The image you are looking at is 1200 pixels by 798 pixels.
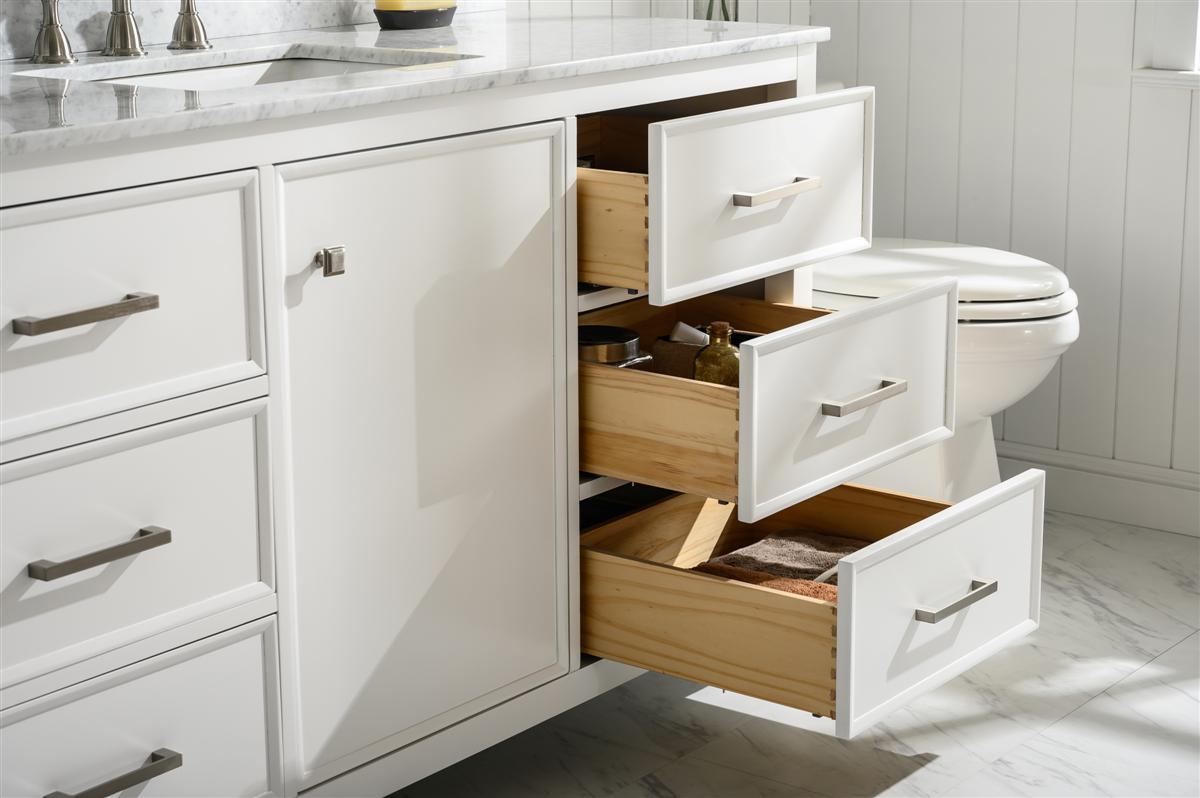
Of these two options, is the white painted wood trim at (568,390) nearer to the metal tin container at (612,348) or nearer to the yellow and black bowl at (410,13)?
the metal tin container at (612,348)

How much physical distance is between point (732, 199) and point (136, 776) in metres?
0.83

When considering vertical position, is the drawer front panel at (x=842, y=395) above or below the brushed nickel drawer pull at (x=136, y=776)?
above

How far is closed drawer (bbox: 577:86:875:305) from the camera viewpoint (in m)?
1.54

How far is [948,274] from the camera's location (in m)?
2.26

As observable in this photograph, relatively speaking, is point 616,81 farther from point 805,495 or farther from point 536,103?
point 805,495

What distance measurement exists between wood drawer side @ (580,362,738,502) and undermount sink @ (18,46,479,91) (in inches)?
15.2

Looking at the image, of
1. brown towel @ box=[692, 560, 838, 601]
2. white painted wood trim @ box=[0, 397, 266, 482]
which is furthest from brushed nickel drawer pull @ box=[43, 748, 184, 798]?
brown towel @ box=[692, 560, 838, 601]

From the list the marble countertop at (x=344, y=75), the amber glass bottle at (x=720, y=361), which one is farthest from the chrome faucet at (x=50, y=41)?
the amber glass bottle at (x=720, y=361)

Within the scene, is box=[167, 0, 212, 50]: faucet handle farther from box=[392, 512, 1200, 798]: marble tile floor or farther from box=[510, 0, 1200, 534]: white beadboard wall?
box=[392, 512, 1200, 798]: marble tile floor

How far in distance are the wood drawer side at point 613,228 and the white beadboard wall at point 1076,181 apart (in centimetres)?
86

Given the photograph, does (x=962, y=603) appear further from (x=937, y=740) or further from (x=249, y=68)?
(x=249, y=68)

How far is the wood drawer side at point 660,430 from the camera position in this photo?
154 cm

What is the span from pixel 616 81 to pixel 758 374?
36 cm

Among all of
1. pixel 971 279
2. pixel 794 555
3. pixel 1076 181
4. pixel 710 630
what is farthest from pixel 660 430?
pixel 1076 181
